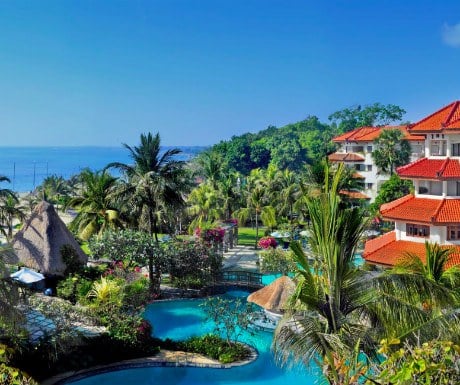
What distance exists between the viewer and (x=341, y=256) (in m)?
8.58

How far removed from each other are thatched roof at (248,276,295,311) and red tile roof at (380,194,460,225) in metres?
5.16

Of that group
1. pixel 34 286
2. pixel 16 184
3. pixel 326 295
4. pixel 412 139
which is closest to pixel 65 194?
pixel 412 139

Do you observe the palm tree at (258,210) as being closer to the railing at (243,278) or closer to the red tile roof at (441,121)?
the railing at (243,278)

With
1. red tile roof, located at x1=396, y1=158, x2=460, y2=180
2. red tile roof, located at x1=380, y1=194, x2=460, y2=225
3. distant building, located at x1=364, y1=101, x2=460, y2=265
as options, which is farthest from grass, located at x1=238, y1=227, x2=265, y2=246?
red tile roof, located at x1=396, y1=158, x2=460, y2=180

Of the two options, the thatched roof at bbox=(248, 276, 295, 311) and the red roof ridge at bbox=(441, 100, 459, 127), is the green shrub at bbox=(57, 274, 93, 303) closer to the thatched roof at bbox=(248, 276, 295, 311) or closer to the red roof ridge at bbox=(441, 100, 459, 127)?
the thatched roof at bbox=(248, 276, 295, 311)

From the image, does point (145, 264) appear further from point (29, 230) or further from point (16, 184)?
point (16, 184)

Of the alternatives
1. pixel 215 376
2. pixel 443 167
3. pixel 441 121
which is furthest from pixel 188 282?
pixel 441 121

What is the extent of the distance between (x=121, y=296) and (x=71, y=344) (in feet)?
10.5

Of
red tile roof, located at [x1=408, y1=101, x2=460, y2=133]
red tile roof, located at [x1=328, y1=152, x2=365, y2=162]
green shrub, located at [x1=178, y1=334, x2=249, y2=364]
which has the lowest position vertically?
green shrub, located at [x1=178, y1=334, x2=249, y2=364]

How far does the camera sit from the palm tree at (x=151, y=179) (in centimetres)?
2600

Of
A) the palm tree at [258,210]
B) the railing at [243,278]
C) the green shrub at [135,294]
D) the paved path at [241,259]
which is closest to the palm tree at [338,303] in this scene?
the green shrub at [135,294]

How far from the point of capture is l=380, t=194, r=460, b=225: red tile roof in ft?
70.1

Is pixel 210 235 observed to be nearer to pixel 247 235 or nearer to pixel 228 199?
pixel 228 199

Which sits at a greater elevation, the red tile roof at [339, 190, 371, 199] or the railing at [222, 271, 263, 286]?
the red tile roof at [339, 190, 371, 199]
